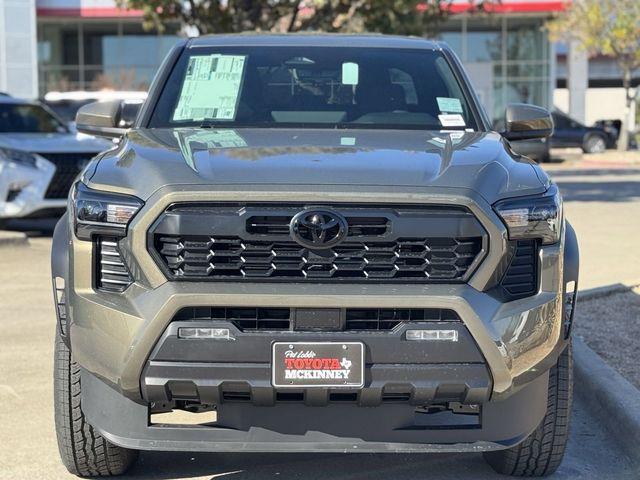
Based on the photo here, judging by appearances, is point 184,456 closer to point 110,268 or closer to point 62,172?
point 110,268

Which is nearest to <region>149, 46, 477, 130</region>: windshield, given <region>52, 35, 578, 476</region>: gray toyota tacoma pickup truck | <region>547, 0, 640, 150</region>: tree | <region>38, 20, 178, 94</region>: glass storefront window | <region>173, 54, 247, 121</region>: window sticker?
<region>173, 54, 247, 121</region>: window sticker

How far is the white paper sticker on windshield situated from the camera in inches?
214

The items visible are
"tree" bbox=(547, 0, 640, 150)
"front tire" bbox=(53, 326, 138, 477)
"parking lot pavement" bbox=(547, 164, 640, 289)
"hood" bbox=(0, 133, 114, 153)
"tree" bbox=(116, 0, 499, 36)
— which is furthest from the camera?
"tree" bbox=(547, 0, 640, 150)

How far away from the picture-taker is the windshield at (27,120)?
1425 cm

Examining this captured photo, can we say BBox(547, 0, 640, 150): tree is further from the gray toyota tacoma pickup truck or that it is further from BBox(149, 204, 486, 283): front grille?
BBox(149, 204, 486, 283): front grille

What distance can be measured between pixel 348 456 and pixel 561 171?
2407 centimetres

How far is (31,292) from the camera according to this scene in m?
9.38

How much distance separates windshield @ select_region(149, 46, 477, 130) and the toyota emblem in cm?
141

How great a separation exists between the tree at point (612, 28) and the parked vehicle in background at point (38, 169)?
2500cm

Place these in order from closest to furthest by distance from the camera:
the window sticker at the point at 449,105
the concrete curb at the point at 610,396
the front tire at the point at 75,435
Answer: the front tire at the point at 75,435 < the concrete curb at the point at 610,396 < the window sticker at the point at 449,105

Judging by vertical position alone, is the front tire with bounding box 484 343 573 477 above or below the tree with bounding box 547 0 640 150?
below

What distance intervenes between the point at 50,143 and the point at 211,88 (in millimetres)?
8239

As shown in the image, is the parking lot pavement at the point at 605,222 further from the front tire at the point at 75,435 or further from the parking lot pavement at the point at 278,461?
the front tire at the point at 75,435

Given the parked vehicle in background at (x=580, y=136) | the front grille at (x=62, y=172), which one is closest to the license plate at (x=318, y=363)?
the front grille at (x=62, y=172)
